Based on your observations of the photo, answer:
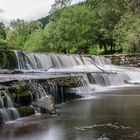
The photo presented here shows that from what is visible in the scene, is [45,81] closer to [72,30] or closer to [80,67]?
[80,67]

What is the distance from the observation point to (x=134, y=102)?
19.4 m

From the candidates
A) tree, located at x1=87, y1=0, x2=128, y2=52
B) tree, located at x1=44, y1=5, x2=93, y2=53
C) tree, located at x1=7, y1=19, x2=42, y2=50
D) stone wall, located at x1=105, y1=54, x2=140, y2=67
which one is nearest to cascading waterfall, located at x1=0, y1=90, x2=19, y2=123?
stone wall, located at x1=105, y1=54, x2=140, y2=67

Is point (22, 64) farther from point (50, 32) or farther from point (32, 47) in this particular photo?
point (32, 47)

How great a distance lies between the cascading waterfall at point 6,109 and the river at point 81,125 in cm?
32

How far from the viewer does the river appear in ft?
39.3

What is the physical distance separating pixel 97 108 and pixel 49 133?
17.1 ft

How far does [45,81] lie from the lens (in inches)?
782

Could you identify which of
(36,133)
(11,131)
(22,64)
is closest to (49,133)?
(36,133)

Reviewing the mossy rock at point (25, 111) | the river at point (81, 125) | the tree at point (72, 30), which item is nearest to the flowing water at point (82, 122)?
the river at point (81, 125)

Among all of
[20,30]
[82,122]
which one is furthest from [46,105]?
[20,30]

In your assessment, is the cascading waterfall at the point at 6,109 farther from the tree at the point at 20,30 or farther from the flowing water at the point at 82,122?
the tree at the point at 20,30

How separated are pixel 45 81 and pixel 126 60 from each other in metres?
26.8

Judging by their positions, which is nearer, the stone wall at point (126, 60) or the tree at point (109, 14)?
the stone wall at point (126, 60)

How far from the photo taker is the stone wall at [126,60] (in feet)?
149
